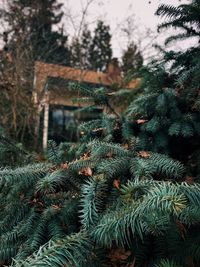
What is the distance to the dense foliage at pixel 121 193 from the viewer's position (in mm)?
1626

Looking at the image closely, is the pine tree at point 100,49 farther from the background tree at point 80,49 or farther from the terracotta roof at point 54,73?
the terracotta roof at point 54,73

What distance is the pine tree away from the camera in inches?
693

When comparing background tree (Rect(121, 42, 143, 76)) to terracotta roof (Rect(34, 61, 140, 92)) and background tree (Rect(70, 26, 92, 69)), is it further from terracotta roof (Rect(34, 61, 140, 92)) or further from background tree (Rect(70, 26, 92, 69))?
background tree (Rect(70, 26, 92, 69))

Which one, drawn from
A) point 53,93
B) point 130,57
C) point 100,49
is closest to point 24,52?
point 53,93

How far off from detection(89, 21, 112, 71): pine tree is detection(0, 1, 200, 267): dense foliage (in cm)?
1395

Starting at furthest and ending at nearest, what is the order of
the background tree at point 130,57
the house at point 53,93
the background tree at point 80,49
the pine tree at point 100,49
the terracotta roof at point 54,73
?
the pine tree at point 100,49 → the background tree at point 130,57 → the background tree at point 80,49 → the terracotta roof at point 54,73 → the house at point 53,93

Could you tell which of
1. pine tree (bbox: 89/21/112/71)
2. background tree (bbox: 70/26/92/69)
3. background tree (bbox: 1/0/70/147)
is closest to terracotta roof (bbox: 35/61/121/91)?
background tree (bbox: 1/0/70/147)

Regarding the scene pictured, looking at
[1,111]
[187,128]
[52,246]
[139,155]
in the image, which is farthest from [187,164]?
[1,111]

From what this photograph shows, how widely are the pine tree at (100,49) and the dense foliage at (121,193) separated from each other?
1395cm

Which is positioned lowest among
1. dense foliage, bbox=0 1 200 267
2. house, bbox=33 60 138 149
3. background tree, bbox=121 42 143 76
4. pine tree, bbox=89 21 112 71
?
dense foliage, bbox=0 1 200 267

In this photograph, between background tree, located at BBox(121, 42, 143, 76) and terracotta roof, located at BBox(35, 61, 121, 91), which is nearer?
terracotta roof, located at BBox(35, 61, 121, 91)

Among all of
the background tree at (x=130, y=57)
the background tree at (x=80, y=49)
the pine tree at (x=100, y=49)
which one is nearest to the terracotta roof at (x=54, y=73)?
the background tree at (x=80, y=49)

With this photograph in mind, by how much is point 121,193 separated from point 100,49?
59.2 ft

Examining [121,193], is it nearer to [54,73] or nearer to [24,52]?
[24,52]
